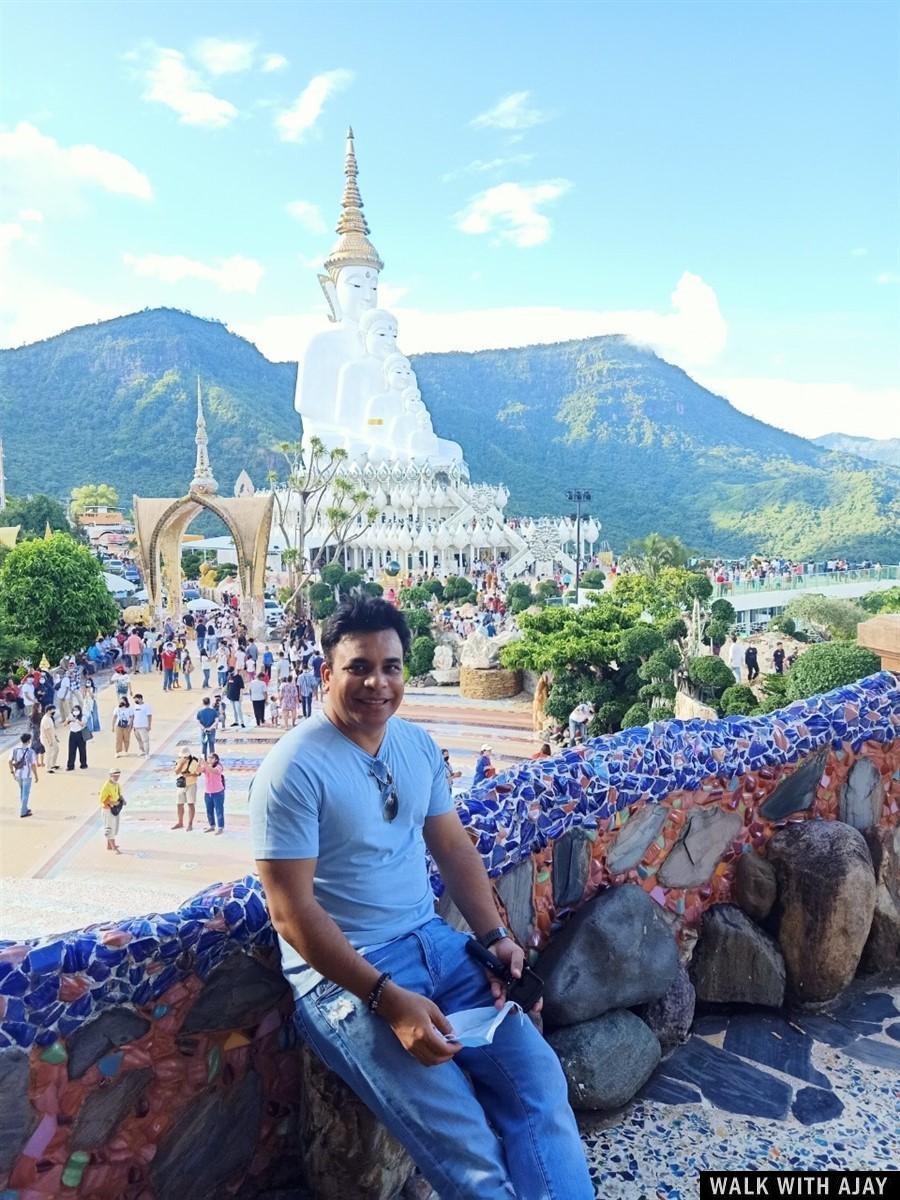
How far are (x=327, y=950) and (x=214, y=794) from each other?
7649 millimetres

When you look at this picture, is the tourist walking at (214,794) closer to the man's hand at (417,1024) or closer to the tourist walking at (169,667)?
the tourist walking at (169,667)

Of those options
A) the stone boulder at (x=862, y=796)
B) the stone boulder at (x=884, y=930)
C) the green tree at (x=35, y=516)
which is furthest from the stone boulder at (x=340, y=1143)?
the green tree at (x=35, y=516)

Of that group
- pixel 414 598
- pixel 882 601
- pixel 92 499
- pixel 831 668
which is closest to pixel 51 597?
pixel 414 598

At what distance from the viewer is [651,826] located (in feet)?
10.4

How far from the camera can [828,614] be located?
20.9m

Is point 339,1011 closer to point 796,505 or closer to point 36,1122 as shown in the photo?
point 36,1122

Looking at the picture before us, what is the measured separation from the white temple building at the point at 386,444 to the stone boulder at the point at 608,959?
2928 cm

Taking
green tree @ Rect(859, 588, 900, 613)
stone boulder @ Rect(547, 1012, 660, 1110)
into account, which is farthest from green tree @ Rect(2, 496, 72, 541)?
stone boulder @ Rect(547, 1012, 660, 1110)

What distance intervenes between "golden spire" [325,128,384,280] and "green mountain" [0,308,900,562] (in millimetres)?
30765

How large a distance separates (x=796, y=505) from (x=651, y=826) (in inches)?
A: 2717

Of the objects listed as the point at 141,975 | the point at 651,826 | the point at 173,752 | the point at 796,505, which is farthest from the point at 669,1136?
the point at 796,505

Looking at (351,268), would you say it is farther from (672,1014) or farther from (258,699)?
(672,1014)

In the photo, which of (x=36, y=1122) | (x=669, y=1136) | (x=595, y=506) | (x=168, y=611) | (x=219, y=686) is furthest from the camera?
(x=595, y=506)

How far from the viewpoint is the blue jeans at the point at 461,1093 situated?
177 cm
